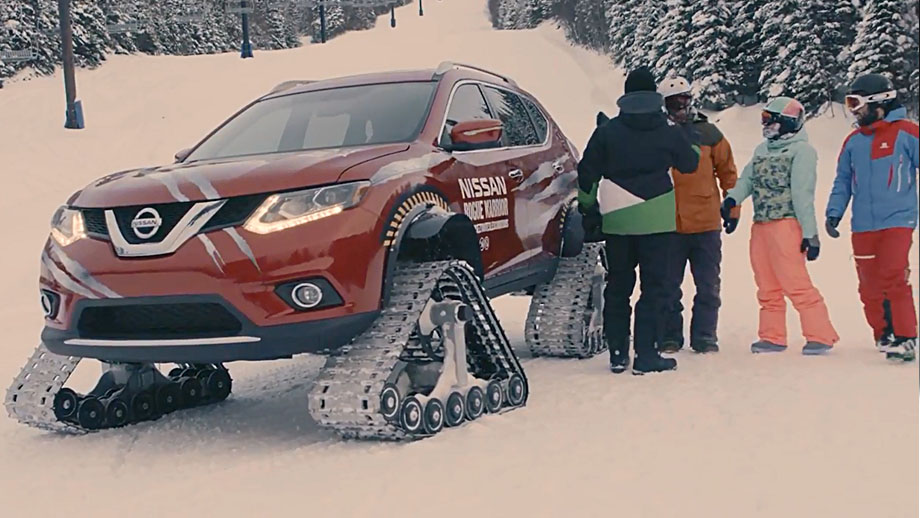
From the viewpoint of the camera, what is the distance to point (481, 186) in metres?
5.42

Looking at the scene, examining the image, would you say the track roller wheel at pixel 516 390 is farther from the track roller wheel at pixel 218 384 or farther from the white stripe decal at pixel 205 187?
the track roller wheel at pixel 218 384

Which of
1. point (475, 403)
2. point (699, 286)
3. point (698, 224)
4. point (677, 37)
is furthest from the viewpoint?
point (677, 37)

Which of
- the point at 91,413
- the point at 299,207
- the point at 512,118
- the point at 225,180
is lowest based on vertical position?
the point at 91,413

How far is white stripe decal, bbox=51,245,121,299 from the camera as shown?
4.28 metres

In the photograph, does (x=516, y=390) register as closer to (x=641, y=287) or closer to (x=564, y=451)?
(x=564, y=451)

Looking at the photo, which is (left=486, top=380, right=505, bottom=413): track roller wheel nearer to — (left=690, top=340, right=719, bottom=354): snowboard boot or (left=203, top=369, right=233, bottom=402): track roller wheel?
(left=203, top=369, right=233, bottom=402): track roller wheel

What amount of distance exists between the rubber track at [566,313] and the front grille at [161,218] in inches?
120

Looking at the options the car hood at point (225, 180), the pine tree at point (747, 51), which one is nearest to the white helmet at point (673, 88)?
the car hood at point (225, 180)

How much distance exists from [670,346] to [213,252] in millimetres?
3694

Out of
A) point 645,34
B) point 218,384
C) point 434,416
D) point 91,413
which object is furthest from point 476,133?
point 645,34

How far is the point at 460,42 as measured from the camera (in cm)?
4172

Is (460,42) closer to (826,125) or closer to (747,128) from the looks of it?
(747,128)

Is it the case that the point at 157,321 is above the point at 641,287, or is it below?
above

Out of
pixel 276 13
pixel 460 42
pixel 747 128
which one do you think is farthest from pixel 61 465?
pixel 276 13
